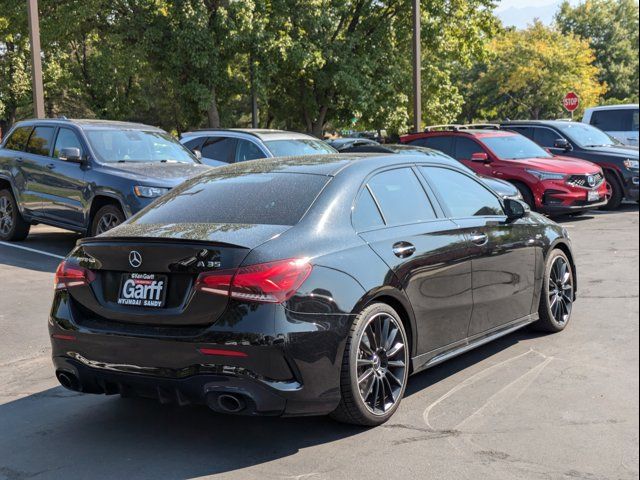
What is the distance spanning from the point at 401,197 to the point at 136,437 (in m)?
2.21

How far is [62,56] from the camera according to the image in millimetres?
36125

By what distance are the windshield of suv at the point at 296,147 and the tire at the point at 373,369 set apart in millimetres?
8760

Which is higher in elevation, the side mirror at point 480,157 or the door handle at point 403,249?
the side mirror at point 480,157

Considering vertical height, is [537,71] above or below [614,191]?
above

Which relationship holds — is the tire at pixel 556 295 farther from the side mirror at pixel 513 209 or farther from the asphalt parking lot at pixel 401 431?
the side mirror at pixel 513 209

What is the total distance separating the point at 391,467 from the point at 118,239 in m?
1.93

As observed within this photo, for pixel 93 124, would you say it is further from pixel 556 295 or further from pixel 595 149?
pixel 595 149

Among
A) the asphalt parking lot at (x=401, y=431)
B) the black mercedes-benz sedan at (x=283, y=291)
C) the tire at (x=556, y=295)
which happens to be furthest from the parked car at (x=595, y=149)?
the black mercedes-benz sedan at (x=283, y=291)

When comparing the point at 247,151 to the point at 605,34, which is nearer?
the point at 247,151

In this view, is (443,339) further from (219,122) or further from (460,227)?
(219,122)

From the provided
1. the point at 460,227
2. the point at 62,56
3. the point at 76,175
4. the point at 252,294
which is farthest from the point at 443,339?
Result: the point at 62,56

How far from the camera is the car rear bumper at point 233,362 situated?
4.20 metres

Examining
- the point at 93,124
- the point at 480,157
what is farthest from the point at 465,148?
the point at 93,124

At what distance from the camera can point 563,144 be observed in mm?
17281
